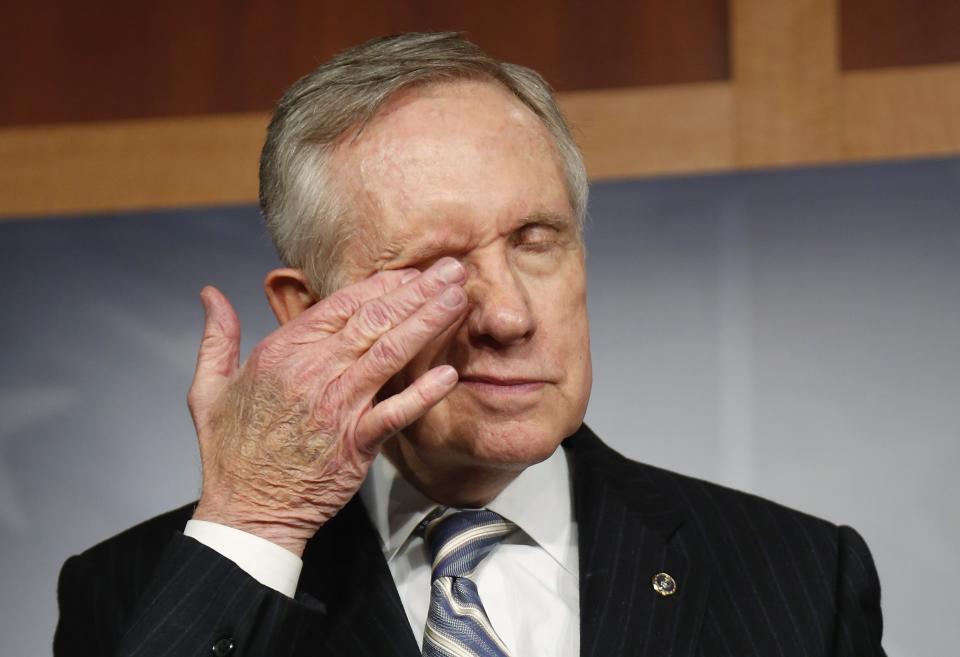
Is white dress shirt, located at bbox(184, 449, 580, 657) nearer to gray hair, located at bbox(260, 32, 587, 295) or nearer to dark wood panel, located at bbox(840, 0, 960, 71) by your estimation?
gray hair, located at bbox(260, 32, 587, 295)

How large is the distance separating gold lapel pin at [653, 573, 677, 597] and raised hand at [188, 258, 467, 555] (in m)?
0.47

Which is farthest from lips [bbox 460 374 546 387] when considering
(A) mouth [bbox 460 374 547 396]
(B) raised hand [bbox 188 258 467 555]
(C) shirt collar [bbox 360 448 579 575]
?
(C) shirt collar [bbox 360 448 579 575]

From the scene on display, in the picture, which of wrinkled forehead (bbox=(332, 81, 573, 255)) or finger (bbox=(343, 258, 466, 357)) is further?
wrinkled forehead (bbox=(332, 81, 573, 255))

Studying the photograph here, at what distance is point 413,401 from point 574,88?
4.28 feet

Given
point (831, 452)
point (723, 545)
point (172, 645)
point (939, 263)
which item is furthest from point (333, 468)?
point (939, 263)

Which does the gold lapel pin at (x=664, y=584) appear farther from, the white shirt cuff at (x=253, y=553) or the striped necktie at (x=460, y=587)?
the white shirt cuff at (x=253, y=553)

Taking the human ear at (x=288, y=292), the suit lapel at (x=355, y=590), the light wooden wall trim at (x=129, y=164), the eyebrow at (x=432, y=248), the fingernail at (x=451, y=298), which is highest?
the light wooden wall trim at (x=129, y=164)

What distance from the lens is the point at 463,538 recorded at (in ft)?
5.64

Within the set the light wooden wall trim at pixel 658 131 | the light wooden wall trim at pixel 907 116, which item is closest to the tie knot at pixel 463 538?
the light wooden wall trim at pixel 658 131

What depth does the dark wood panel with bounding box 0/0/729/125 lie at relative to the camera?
Answer: 8.45 feet

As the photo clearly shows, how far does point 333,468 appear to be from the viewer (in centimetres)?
153

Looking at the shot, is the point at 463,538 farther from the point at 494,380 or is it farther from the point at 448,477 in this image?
the point at 494,380

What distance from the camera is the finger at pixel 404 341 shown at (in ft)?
4.82

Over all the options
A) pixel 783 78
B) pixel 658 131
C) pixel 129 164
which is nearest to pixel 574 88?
pixel 658 131
